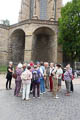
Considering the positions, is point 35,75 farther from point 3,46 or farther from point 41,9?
point 41,9

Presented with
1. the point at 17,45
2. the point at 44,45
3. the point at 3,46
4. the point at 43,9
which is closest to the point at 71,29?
the point at 44,45

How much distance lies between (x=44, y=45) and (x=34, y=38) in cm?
424

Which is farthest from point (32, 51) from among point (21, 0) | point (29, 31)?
point (21, 0)

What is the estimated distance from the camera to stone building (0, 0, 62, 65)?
2289 cm

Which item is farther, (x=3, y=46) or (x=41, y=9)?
(x=41, y=9)

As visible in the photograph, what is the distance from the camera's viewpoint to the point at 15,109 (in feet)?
15.0

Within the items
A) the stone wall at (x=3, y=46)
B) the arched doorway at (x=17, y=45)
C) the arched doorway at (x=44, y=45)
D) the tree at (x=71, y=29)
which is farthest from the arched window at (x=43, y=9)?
the stone wall at (x=3, y=46)

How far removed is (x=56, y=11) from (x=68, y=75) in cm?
2800

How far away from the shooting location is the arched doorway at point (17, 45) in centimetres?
2612

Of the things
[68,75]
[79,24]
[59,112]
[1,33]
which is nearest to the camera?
[59,112]

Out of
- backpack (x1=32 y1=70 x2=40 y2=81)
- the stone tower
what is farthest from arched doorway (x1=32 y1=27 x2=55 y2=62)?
backpack (x1=32 y1=70 x2=40 y2=81)

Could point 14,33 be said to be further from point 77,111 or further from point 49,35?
point 77,111

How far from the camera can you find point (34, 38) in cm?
2409

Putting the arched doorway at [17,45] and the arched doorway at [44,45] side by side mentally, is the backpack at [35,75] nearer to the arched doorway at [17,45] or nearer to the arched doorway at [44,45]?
the arched doorway at [44,45]
